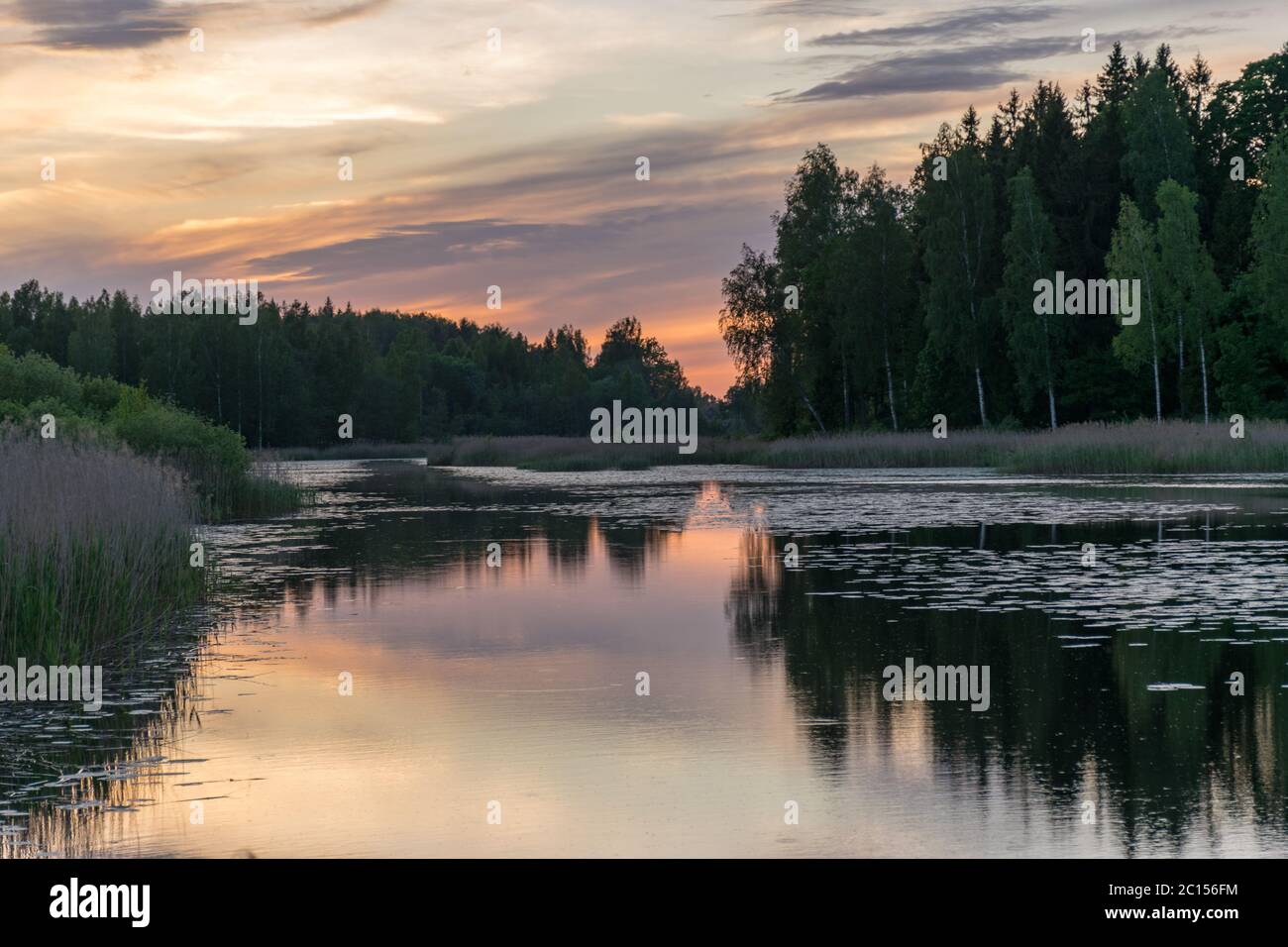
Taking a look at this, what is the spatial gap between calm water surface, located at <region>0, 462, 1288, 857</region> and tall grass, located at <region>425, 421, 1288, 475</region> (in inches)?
905

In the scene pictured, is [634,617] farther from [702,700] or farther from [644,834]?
[644,834]

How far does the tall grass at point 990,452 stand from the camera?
44.4m

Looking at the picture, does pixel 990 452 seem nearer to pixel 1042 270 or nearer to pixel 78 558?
pixel 1042 270

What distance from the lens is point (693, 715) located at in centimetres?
1042

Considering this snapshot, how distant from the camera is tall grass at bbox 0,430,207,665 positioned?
11.9 meters

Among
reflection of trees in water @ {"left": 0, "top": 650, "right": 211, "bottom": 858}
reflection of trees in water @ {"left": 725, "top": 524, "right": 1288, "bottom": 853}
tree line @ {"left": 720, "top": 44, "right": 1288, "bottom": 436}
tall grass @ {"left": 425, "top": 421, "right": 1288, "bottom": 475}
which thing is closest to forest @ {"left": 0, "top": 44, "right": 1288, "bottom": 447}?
tree line @ {"left": 720, "top": 44, "right": 1288, "bottom": 436}

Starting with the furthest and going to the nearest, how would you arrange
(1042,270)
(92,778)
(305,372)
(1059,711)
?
1. (305,372)
2. (1042,270)
3. (1059,711)
4. (92,778)

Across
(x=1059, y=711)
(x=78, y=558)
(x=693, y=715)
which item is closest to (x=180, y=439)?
(x=78, y=558)

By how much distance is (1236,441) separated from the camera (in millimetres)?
44125

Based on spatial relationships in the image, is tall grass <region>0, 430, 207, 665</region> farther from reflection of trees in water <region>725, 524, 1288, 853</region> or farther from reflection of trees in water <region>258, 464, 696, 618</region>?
reflection of trees in water <region>725, 524, 1288, 853</region>

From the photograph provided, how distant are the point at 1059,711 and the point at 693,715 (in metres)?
2.61

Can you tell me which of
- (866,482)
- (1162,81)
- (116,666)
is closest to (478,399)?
(1162,81)

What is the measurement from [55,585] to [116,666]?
1058 millimetres
